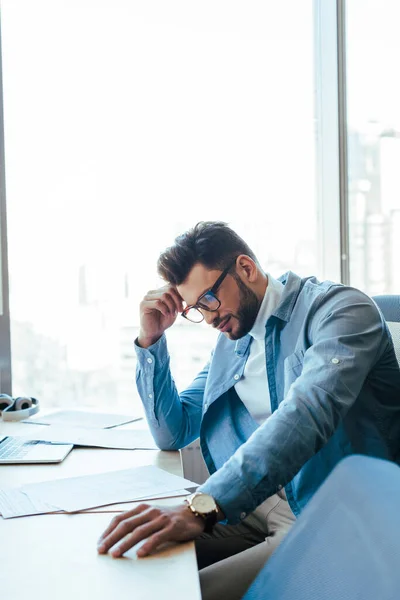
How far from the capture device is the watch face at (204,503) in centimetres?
100

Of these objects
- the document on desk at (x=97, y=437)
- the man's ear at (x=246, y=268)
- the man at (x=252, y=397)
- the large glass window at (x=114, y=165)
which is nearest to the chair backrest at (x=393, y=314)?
the man at (x=252, y=397)

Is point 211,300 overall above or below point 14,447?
above

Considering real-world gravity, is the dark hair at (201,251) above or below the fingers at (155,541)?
above

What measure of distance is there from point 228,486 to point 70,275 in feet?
5.58

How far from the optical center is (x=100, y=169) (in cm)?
260

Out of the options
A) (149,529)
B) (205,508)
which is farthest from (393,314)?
(149,529)

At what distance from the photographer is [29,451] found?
1.59 meters

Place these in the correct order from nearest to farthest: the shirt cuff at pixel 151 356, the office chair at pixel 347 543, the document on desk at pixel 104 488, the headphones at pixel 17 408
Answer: the office chair at pixel 347 543
the document on desk at pixel 104 488
the shirt cuff at pixel 151 356
the headphones at pixel 17 408

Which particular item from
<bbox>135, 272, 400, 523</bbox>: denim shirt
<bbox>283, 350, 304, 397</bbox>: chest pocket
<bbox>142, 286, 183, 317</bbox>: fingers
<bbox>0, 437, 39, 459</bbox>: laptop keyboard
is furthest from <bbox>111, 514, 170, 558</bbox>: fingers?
<bbox>142, 286, 183, 317</bbox>: fingers

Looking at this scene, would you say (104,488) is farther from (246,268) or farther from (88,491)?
(246,268)

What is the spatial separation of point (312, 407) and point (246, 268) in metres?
0.57

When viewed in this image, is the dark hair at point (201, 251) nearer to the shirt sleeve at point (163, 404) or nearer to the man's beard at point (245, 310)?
the man's beard at point (245, 310)

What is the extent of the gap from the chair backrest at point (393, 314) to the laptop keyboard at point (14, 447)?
91cm

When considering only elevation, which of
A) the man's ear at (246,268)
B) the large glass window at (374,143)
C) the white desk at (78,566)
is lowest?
the white desk at (78,566)
